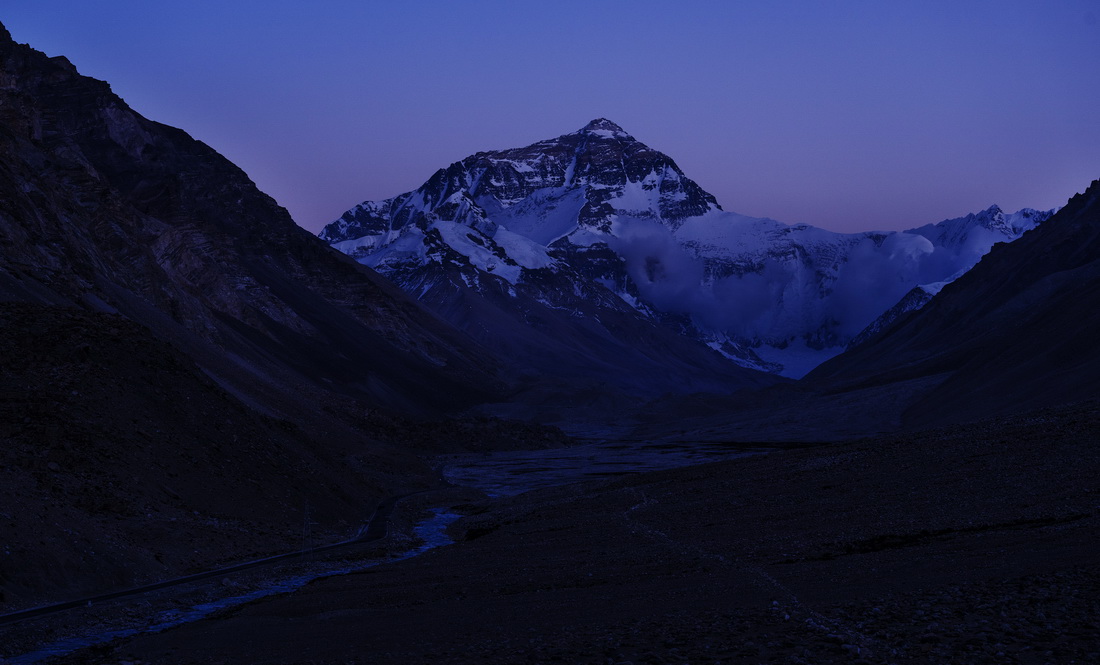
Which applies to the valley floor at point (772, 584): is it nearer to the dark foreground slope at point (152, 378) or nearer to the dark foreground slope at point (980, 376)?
the dark foreground slope at point (152, 378)

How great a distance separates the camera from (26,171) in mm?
89312

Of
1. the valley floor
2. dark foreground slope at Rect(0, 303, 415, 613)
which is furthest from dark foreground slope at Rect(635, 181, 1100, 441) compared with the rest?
dark foreground slope at Rect(0, 303, 415, 613)

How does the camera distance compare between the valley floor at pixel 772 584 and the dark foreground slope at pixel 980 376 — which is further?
the dark foreground slope at pixel 980 376

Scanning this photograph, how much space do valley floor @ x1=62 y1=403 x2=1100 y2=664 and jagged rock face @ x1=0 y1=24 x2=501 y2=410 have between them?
1460 inches

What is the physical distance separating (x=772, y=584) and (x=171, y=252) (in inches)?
5080

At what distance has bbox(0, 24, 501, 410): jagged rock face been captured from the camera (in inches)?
3246

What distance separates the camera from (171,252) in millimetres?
140375

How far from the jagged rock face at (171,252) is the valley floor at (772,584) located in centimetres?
3710

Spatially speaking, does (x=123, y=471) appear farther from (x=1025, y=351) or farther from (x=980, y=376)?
(x=980, y=376)

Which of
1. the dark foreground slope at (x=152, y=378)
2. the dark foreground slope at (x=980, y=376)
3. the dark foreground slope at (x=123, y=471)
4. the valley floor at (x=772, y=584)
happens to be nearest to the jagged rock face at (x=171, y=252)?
the dark foreground slope at (x=152, y=378)

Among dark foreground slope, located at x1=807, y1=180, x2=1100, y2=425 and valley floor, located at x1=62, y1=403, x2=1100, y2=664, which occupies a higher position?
dark foreground slope, located at x1=807, y1=180, x2=1100, y2=425

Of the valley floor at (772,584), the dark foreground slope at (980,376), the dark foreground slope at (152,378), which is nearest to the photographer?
the valley floor at (772,584)

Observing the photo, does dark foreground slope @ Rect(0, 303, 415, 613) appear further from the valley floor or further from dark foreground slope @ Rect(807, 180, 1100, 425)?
dark foreground slope @ Rect(807, 180, 1100, 425)

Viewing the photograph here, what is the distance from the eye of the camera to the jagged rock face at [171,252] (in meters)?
82.4
